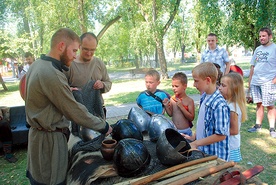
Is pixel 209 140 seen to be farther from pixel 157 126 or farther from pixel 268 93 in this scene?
pixel 268 93

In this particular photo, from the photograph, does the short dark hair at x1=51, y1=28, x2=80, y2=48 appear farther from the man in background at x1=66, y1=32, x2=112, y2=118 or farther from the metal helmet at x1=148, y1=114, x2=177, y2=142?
the metal helmet at x1=148, y1=114, x2=177, y2=142

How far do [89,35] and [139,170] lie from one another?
5.85 ft

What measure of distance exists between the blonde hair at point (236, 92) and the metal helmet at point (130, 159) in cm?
135

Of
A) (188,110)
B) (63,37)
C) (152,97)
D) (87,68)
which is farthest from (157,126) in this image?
(87,68)

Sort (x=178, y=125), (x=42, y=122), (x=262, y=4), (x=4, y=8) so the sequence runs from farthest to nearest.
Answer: (x=4, y=8) < (x=262, y=4) < (x=178, y=125) < (x=42, y=122)

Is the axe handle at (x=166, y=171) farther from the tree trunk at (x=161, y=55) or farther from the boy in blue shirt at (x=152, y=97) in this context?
the tree trunk at (x=161, y=55)

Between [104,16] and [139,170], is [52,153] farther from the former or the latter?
[104,16]

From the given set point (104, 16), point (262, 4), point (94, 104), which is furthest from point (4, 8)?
point (94, 104)

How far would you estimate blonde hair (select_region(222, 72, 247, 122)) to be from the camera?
248 cm

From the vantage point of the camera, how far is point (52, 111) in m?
1.90

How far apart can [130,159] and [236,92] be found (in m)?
1.55

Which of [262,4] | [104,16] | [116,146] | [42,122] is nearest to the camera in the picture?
[116,146]

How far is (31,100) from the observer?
1855 millimetres

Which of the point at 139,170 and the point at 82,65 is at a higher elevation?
the point at 82,65
